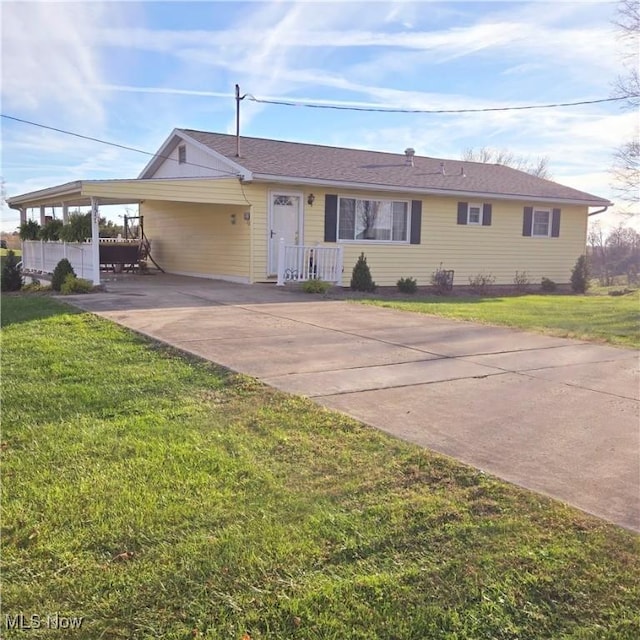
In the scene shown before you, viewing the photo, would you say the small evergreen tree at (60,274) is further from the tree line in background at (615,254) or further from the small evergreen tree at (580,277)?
the tree line in background at (615,254)

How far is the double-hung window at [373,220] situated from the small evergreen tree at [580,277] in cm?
639

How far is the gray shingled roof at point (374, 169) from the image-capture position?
600 inches

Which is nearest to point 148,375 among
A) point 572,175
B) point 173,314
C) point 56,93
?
point 173,314

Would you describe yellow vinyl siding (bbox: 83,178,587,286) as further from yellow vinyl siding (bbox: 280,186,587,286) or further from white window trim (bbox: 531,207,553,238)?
white window trim (bbox: 531,207,553,238)

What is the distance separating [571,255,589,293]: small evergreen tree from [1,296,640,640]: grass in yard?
1725 cm

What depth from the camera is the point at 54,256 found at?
15789mm

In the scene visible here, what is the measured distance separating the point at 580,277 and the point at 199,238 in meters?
12.1

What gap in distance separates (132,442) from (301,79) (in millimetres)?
14175

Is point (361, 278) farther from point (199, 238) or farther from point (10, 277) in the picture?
point (10, 277)

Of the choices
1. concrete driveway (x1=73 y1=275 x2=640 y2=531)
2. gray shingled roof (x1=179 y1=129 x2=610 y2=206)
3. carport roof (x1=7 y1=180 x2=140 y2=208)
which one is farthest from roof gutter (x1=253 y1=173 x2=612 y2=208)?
concrete driveway (x1=73 y1=275 x2=640 y2=531)

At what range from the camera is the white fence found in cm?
1352

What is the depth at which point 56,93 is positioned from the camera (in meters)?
14.9

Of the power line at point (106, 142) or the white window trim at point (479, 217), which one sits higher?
the power line at point (106, 142)

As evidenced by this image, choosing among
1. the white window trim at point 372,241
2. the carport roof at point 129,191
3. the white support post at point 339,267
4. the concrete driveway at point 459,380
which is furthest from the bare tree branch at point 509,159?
the concrete driveway at point 459,380
